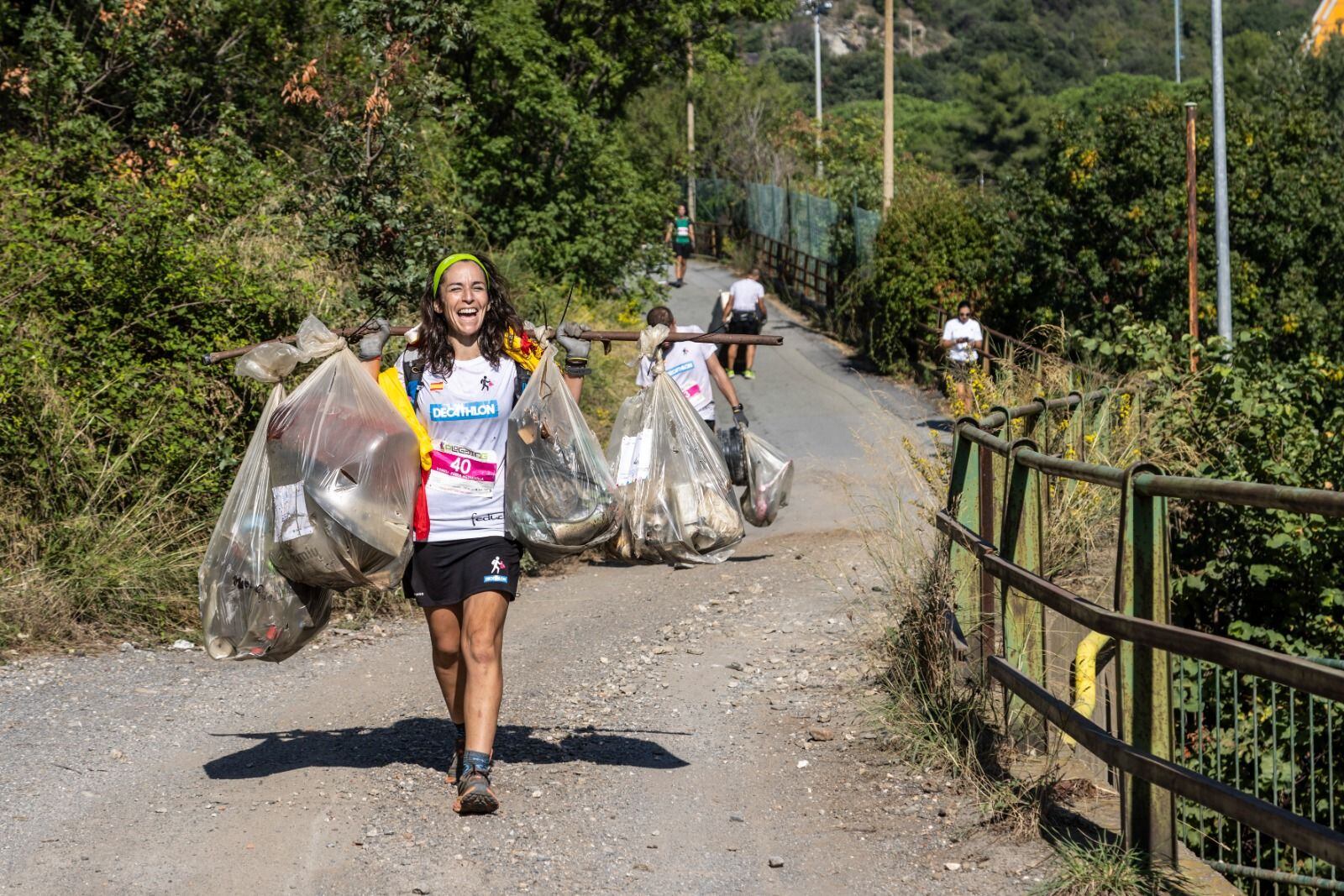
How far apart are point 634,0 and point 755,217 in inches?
636

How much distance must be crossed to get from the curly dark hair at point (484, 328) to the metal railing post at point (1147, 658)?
224cm

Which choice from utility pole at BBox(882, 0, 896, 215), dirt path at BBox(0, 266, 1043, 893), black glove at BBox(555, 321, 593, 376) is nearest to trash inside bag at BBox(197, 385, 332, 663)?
dirt path at BBox(0, 266, 1043, 893)

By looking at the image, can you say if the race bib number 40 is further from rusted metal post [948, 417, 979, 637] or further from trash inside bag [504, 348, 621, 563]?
rusted metal post [948, 417, 979, 637]

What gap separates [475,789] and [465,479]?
3.36ft

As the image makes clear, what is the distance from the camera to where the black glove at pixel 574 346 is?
5.32m

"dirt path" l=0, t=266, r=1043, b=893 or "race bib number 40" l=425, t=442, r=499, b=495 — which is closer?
"dirt path" l=0, t=266, r=1043, b=893

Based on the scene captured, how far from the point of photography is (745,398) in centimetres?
2000

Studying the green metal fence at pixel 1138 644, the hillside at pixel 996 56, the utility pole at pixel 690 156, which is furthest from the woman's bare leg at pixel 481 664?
the hillside at pixel 996 56

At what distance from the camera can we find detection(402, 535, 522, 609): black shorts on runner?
4.96 meters

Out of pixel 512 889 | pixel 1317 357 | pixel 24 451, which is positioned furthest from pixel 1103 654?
pixel 24 451

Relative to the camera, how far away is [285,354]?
5.17 m

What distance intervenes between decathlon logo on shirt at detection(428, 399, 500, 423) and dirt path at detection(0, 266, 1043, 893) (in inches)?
51.6

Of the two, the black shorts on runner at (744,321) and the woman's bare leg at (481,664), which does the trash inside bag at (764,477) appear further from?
the black shorts on runner at (744,321)

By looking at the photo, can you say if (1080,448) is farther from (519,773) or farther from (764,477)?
(519,773)
